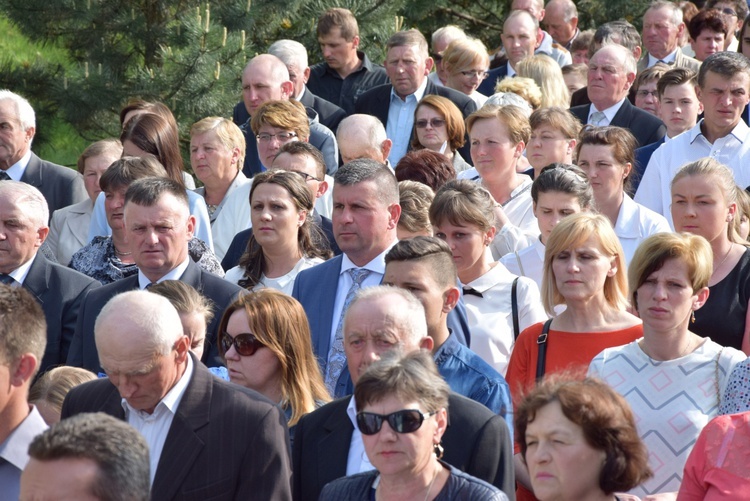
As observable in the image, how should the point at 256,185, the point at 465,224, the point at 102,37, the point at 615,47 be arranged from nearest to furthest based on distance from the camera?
the point at 465,224
the point at 256,185
the point at 615,47
the point at 102,37

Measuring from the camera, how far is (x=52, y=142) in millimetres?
11289

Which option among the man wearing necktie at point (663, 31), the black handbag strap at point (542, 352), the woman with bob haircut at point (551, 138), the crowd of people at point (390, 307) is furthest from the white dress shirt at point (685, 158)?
the man wearing necktie at point (663, 31)

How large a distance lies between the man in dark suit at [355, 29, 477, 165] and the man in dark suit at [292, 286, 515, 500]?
5.56 meters

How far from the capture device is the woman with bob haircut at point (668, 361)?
16.0 ft

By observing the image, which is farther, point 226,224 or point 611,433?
point 226,224

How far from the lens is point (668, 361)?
505 cm

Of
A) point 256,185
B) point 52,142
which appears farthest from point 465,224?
point 52,142

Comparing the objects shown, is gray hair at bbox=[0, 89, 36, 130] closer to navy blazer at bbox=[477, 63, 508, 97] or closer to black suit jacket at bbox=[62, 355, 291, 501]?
black suit jacket at bbox=[62, 355, 291, 501]

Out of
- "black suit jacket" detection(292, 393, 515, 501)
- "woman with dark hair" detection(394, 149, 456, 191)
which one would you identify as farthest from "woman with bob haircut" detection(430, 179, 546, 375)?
"black suit jacket" detection(292, 393, 515, 501)

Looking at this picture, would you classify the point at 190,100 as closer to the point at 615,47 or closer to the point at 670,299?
the point at 615,47

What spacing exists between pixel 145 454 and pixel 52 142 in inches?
336

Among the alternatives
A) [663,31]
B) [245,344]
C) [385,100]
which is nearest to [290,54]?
[385,100]

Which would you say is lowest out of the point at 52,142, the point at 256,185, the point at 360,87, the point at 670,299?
the point at 52,142

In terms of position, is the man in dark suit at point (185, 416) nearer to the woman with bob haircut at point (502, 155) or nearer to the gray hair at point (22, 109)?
the woman with bob haircut at point (502, 155)
